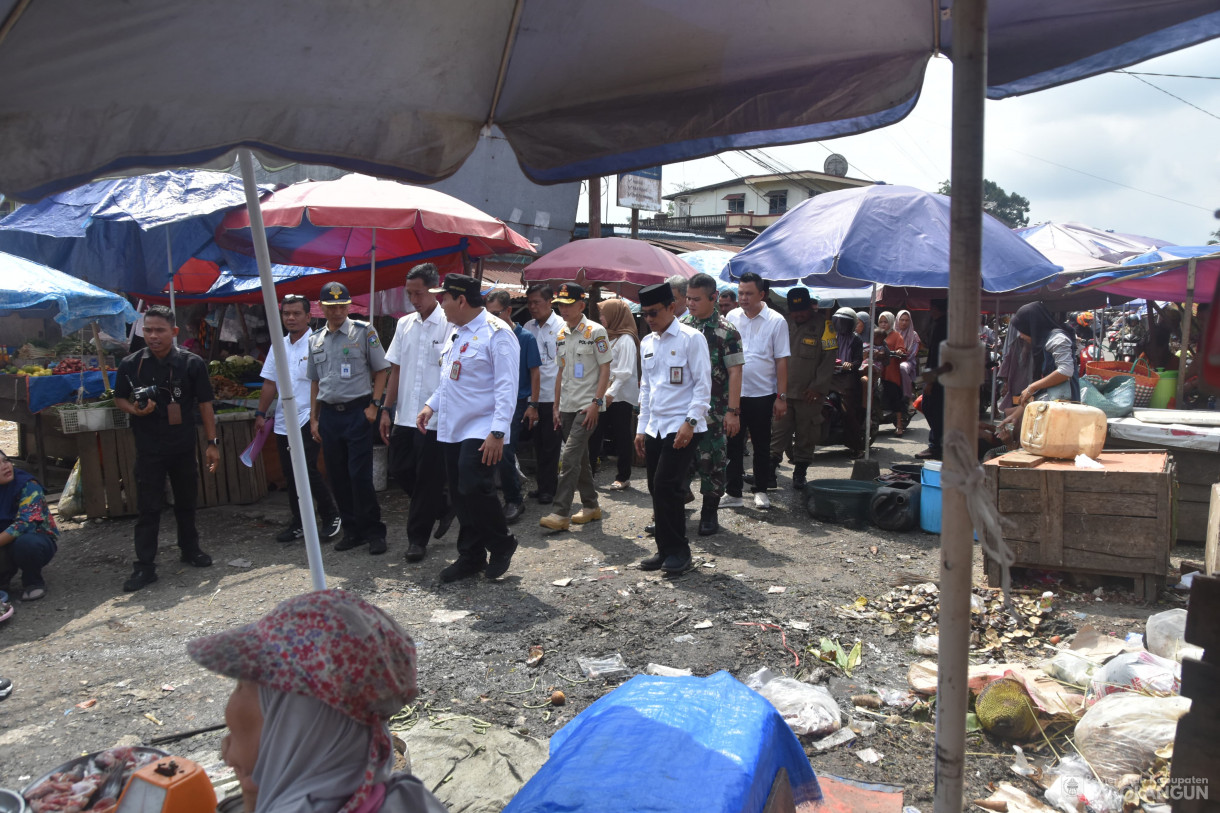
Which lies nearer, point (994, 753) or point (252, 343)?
point (994, 753)

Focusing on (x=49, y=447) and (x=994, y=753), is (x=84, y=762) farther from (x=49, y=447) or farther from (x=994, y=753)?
(x=49, y=447)

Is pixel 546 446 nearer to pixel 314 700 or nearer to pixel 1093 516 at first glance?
pixel 1093 516

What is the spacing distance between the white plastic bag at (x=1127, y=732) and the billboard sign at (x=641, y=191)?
22689mm

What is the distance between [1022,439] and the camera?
5652 mm

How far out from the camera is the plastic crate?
22.4 ft

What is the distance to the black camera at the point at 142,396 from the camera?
18.6 feet

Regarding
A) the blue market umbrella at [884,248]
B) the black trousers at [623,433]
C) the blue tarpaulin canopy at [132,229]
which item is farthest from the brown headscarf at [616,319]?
the blue tarpaulin canopy at [132,229]

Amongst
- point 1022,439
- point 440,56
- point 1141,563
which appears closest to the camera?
point 440,56

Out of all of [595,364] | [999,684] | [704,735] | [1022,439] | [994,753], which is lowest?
[994,753]

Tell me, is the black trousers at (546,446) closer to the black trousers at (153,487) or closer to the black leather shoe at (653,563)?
the black leather shoe at (653,563)

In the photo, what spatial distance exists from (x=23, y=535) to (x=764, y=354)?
19.9 feet

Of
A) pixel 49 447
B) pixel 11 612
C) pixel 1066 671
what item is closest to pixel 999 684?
pixel 1066 671

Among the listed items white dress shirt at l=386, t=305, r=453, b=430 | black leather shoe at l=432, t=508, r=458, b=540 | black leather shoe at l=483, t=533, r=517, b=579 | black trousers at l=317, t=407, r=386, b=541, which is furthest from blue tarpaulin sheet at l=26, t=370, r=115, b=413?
black leather shoe at l=483, t=533, r=517, b=579

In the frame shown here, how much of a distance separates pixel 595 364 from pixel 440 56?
4.99m
